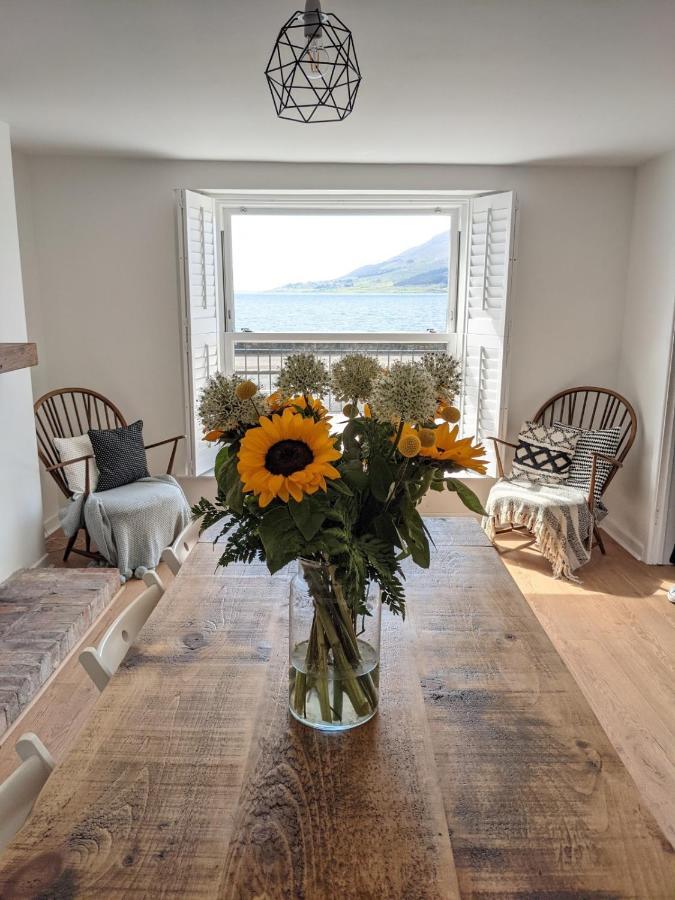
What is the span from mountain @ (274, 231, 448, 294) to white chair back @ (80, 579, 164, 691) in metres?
3.61

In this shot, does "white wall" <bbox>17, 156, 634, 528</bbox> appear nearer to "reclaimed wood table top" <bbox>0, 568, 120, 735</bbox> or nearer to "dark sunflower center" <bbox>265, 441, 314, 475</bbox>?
"reclaimed wood table top" <bbox>0, 568, 120, 735</bbox>

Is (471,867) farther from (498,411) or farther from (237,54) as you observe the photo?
(498,411)

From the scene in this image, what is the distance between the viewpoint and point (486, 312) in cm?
469

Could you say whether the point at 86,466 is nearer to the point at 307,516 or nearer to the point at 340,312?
the point at 340,312

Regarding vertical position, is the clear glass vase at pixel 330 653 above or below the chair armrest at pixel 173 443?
above

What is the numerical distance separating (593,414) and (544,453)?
0.49 m

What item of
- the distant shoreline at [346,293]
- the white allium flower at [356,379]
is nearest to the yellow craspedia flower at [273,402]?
the white allium flower at [356,379]

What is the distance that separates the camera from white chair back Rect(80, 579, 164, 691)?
147 centimetres

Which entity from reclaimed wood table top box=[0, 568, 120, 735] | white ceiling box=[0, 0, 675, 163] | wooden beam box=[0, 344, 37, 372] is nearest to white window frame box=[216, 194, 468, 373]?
white ceiling box=[0, 0, 675, 163]

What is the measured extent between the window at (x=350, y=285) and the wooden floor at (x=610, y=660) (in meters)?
1.18

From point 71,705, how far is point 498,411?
3151mm

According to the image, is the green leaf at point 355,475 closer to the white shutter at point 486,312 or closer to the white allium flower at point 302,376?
the white allium flower at point 302,376

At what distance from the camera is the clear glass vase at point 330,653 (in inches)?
A: 45.8

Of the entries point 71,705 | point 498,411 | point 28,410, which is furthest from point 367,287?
point 71,705
